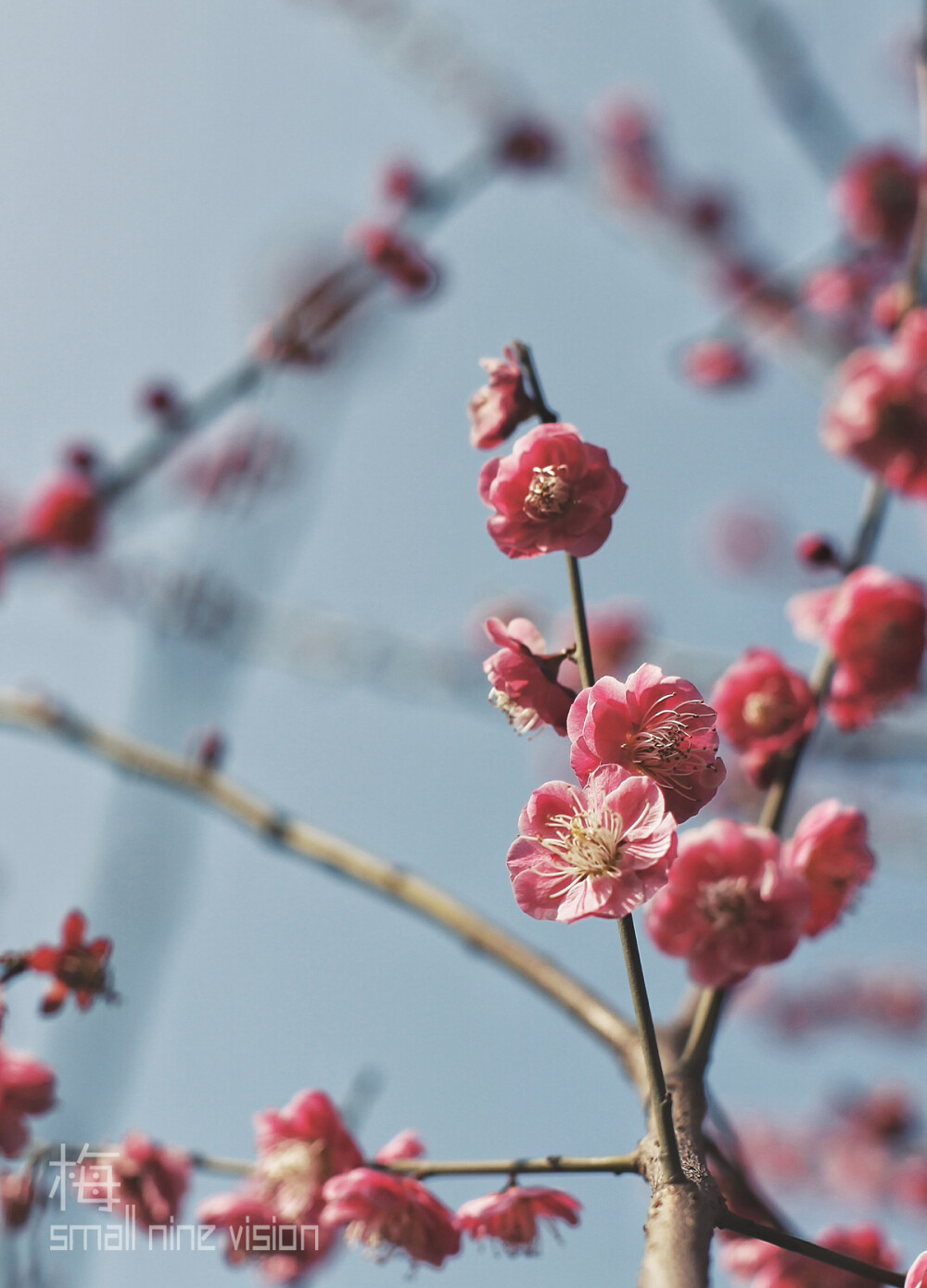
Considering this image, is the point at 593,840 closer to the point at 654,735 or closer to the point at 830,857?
the point at 654,735

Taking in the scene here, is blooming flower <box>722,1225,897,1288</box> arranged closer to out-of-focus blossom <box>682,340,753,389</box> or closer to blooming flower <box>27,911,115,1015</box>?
blooming flower <box>27,911,115,1015</box>

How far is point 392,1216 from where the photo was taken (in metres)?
1.65

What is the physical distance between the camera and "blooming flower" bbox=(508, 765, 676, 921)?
1197 mm

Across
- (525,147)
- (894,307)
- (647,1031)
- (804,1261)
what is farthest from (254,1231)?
(525,147)

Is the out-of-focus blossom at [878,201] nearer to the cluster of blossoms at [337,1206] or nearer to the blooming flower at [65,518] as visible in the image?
the blooming flower at [65,518]

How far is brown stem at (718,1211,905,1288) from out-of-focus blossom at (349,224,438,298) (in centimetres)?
326

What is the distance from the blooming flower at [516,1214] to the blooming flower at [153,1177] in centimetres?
79

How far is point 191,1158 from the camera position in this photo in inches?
80.4

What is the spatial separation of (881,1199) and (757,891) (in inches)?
310

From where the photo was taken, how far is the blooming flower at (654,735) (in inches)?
48.3

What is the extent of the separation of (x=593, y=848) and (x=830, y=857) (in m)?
0.89

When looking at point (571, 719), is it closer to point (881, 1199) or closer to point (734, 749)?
point (734, 749)

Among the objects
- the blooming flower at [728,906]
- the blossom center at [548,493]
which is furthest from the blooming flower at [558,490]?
the blooming flower at [728,906]

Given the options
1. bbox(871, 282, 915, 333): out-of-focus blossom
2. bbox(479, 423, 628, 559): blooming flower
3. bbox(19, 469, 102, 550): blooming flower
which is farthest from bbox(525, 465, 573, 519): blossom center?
bbox(19, 469, 102, 550): blooming flower
